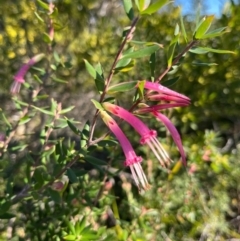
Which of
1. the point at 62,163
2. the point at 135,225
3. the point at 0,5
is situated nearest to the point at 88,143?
the point at 62,163

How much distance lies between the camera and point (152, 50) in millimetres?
955

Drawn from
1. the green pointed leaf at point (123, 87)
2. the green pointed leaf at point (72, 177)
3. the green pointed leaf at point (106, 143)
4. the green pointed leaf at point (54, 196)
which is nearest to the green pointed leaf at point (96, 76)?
the green pointed leaf at point (123, 87)

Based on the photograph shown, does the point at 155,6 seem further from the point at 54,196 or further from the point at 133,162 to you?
the point at 54,196

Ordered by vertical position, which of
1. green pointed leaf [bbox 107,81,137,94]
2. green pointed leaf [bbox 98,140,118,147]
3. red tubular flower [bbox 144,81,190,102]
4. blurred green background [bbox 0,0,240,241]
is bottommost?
blurred green background [bbox 0,0,240,241]

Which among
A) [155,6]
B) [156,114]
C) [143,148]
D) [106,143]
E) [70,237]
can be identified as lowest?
[143,148]

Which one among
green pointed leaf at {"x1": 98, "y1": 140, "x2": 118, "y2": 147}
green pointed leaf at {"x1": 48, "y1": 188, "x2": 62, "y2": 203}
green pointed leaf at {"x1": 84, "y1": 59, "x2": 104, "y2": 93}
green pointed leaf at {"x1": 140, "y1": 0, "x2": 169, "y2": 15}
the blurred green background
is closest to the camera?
green pointed leaf at {"x1": 140, "y1": 0, "x2": 169, "y2": 15}

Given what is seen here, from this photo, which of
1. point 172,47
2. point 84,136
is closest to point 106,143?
point 84,136

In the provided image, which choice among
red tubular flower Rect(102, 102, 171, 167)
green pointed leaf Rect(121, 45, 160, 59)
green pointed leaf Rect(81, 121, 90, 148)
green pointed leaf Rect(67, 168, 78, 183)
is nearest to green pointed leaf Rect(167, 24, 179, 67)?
green pointed leaf Rect(121, 45, 160, 59)

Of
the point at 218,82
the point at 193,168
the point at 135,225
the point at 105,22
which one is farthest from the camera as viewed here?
the point at 105,22

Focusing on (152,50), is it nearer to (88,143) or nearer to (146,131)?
(146,131)

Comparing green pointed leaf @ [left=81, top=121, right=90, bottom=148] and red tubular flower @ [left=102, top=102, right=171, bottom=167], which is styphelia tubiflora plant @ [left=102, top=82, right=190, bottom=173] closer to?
red tubular flower @ [left=102, top=102, right=171, bottom=167]

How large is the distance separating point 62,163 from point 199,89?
4.83ft

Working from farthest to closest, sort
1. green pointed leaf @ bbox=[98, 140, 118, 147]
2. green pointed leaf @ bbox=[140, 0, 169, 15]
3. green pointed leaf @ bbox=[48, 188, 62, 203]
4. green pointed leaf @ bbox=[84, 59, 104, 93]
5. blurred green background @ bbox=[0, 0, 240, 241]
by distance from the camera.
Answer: blurred green background @ bbox=[0, 0, 240, 241]
green pointed leaf @ bbox=[48, 188, 62, 203]
green pointed leaf @ bbox=[98, 140, 118, 147]
green pointed leaf @ bbox=[84, 59, 104, 93]
green pointed leaf @ bbox=[140, 0, 169, 15]

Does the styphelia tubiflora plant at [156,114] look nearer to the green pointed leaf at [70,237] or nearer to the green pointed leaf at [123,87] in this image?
the green pointed leaf at [123,87]
